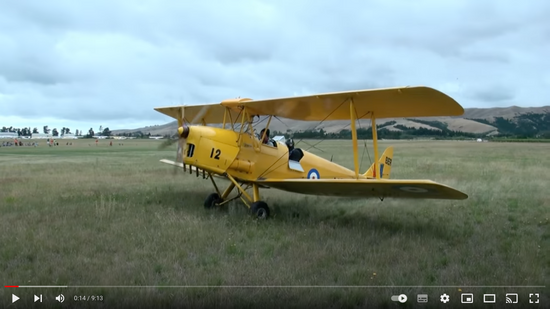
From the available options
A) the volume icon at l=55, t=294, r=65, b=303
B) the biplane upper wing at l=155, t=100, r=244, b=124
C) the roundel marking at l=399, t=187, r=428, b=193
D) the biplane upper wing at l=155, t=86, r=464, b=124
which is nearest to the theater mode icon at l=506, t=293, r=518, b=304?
the roundel marking at l=399, t=187, r=428, b=193

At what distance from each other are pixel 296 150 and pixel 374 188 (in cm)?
276

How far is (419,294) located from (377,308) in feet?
1.70

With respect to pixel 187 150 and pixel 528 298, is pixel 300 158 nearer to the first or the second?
pixel 187 150

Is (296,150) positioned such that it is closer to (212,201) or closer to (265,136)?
(265,136)

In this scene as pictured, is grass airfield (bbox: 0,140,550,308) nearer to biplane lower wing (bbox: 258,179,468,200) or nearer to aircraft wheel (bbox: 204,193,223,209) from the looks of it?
aircraft wheel (bbox: 204,193,223,209)

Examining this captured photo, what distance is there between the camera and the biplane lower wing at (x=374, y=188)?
20.3 ft

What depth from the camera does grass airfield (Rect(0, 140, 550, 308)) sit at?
13.9ft

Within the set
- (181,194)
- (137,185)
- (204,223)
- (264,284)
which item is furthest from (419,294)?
(137,185)

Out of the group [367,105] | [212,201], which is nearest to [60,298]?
[212,201]

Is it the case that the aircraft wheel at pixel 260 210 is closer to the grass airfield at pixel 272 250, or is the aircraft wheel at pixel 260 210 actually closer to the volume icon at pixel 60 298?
the grass airfield at pixel 272 250

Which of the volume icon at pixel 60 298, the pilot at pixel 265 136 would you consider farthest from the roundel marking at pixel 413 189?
the volume icon at pixel 60 298

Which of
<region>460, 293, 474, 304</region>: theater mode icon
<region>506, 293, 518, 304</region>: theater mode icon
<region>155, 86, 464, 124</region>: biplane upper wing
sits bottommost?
<region>460, 293, 474, 304</region>: theater mode icon

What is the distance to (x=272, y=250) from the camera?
19.3 ft

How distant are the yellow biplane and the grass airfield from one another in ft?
2.23
